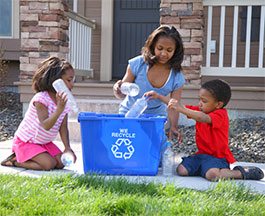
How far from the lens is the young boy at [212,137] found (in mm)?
3150

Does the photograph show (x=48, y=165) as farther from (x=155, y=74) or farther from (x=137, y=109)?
(x=155, y=74)

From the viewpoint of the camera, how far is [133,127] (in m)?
3.09

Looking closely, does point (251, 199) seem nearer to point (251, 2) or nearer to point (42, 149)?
point (42, 149)

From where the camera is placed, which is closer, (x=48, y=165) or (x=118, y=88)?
(x=48, y=165)

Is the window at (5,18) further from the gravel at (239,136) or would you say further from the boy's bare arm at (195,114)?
the boy's bare arm at (195,114)

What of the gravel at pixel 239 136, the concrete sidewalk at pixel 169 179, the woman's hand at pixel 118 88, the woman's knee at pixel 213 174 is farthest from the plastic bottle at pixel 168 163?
the gravel at pixel 239 136

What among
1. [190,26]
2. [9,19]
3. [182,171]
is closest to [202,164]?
[182,171]

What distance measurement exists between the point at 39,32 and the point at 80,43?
1.17 metres

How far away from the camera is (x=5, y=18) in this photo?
8.20m

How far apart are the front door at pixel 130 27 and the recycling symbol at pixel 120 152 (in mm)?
4818

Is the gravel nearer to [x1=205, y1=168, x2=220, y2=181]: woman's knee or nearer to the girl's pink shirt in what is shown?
[x1=205, y1=168, x2=220, y2=181]: woman's knee

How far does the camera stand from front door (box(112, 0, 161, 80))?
7707 mm

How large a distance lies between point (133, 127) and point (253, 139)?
2.22 metres

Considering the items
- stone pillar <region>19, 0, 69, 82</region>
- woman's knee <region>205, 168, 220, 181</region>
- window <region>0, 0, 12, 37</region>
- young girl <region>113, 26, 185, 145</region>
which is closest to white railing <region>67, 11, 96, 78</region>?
stone pillar <region>19, 0, 69, 82</region>
